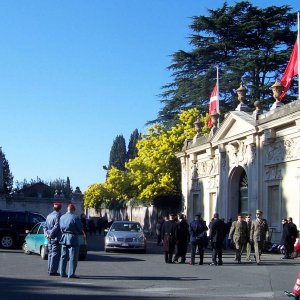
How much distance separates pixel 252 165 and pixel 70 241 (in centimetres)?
1587

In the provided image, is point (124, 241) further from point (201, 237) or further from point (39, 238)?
point (201, 237)

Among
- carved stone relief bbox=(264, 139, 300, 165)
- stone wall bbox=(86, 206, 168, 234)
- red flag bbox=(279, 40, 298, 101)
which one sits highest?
red flag bbox=(279, 40, 298, 101)

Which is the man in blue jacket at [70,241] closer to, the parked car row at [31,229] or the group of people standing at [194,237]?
the group of people standing at [194,237]

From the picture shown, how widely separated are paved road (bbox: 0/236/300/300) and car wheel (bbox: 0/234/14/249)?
17.8 feet

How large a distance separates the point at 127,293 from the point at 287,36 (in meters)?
35.7

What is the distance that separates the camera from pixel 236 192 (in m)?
32.1

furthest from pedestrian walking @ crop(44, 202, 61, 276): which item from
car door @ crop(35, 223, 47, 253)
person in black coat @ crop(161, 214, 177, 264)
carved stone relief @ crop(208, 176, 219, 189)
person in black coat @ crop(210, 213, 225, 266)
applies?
carved stone relief @ crop(208, 176, 219, 189)

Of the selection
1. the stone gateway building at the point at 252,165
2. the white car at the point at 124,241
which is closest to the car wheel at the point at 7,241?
the white car at the point at 124,241

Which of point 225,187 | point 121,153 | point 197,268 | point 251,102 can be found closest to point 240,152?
point 225,187

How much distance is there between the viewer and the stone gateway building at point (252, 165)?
84.9 ft

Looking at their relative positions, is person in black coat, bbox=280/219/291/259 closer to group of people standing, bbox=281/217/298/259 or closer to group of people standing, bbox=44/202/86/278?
group of people standing, bbox=281/217/298/259

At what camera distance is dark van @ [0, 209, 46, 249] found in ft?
87.1

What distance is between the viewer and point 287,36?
4500 cm

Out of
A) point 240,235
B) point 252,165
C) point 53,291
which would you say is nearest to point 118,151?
point 252,165
